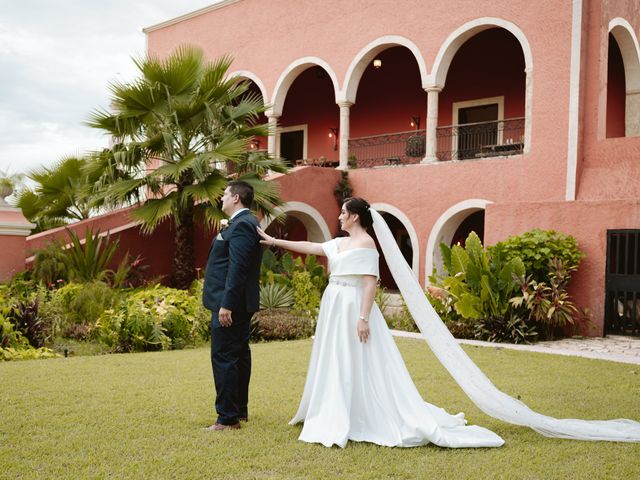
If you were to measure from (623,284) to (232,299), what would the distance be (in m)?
8.07

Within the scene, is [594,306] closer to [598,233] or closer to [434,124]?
[598,233]

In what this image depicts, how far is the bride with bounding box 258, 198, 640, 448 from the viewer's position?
4.42 meters

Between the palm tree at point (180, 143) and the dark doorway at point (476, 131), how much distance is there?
572 cm

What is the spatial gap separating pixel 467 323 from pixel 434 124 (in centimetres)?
619

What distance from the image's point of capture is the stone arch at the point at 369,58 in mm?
15281

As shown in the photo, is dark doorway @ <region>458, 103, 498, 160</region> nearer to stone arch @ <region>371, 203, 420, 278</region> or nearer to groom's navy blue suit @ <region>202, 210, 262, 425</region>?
stone arch @ <region>371, 203, 420, 278</region>

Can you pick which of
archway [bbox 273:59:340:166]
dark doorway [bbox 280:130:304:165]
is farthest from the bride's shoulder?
dark doorway [bbox 280:130:304:165]

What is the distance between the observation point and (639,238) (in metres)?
10.3

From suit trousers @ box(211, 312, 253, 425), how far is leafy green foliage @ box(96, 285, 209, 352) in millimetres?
4044

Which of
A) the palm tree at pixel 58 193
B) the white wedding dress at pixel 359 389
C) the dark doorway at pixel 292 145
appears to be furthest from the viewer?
the dark doorway at pixel 292 145

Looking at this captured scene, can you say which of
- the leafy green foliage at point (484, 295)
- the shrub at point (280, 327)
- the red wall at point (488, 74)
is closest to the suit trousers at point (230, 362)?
the shrub at point (280, 327)

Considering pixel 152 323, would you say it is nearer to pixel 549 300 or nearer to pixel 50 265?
pixel 50 265

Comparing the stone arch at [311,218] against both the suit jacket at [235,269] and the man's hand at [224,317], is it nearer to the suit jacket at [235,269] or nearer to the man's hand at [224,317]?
the suit jacket at [235,269]

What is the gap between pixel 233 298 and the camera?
4.45 metres
